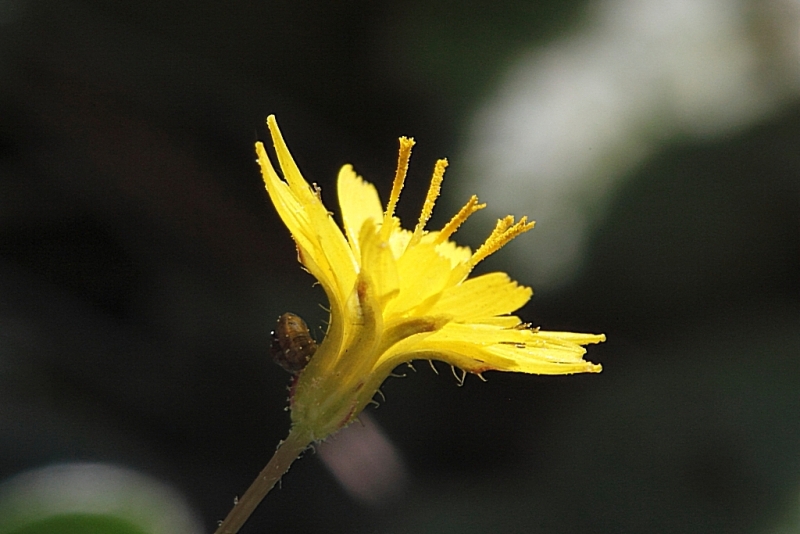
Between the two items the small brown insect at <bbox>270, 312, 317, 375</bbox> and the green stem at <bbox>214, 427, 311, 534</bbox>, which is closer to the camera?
the green stem at <bbox>214, 427, 311, 534</bbox>

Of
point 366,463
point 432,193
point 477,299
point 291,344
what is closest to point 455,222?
point 432,193

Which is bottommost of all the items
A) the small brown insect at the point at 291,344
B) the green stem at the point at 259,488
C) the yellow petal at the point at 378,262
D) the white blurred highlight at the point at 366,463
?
the green stem at the point at 259,488

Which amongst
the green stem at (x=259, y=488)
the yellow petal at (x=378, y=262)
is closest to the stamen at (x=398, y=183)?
the yellow petal at (x=378, y=262)

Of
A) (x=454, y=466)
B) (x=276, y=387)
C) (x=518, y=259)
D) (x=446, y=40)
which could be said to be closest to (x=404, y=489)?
(x=454, y=466)

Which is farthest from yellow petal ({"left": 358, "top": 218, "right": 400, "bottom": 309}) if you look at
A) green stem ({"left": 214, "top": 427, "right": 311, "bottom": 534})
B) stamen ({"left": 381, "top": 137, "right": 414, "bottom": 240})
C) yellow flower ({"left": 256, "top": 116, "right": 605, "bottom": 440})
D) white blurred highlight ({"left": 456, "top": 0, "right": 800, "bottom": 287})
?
white blurred highlight ({"left": 456, "top": 0, "right": 800, "bottom": 287})

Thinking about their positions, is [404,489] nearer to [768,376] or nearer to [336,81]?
[768,376]

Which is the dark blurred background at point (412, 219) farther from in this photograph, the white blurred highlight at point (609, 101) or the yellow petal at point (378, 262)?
the yellow petal at point (378, 262)

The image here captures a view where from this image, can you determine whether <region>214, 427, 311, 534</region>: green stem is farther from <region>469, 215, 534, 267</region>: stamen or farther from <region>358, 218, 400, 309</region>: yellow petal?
<region>469, 215, 534, 267</region>: stamen
